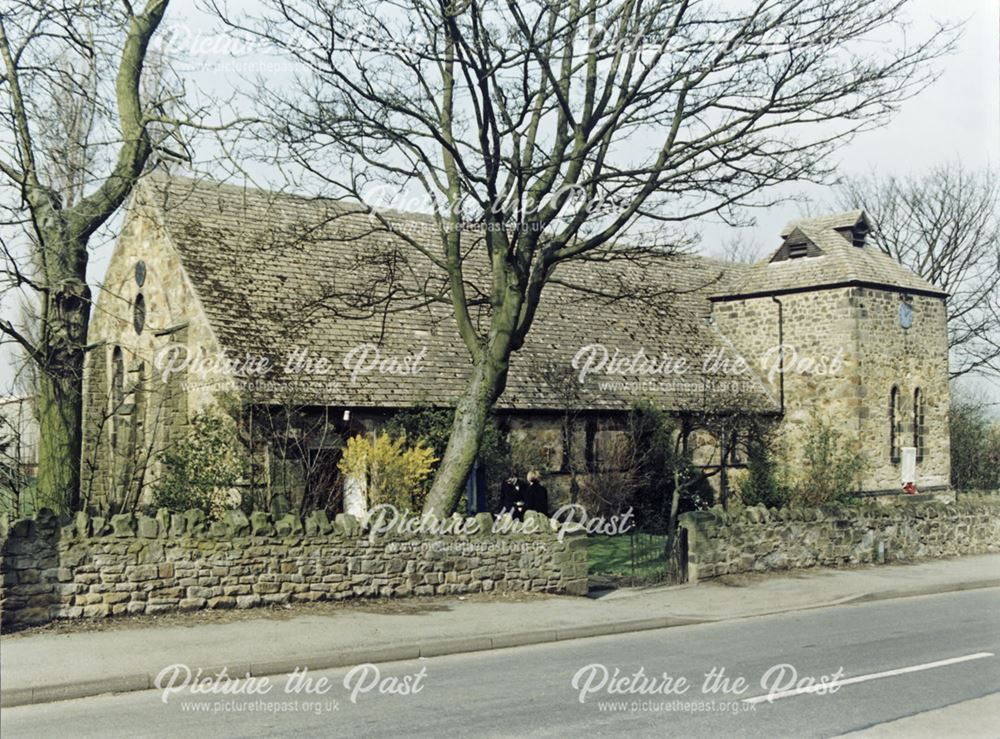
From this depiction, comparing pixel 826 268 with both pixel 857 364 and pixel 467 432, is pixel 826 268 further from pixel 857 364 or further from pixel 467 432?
pixel 467 432

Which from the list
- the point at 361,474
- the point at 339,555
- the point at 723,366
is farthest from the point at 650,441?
the point at 339,555

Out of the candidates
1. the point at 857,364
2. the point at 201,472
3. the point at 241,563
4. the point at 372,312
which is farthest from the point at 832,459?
the point at 241,563

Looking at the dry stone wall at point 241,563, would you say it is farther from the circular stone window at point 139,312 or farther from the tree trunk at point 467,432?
the circular stone window at point 139,312

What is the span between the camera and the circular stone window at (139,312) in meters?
24.0

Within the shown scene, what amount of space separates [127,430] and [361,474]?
7.74 m

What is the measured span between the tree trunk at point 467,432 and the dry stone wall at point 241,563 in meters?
0.84

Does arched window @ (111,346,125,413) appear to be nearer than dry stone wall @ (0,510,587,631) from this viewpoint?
No

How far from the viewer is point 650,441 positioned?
26.0 metres

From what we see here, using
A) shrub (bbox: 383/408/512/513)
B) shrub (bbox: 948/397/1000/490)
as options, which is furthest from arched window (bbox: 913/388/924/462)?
shrub (bbox: 383/408/512/513)

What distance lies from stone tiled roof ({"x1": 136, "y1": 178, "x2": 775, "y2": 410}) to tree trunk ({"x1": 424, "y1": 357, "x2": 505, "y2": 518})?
1.47 meters

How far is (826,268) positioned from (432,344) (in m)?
11.5

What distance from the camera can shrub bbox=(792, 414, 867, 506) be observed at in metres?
26.5

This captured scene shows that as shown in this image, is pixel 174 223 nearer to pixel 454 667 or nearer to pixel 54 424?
pixel 54 424

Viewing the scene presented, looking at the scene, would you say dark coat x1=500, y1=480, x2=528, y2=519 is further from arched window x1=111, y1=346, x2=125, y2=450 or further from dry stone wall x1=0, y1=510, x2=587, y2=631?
arched window x1=111, y1=346, x2=125, y2=450
